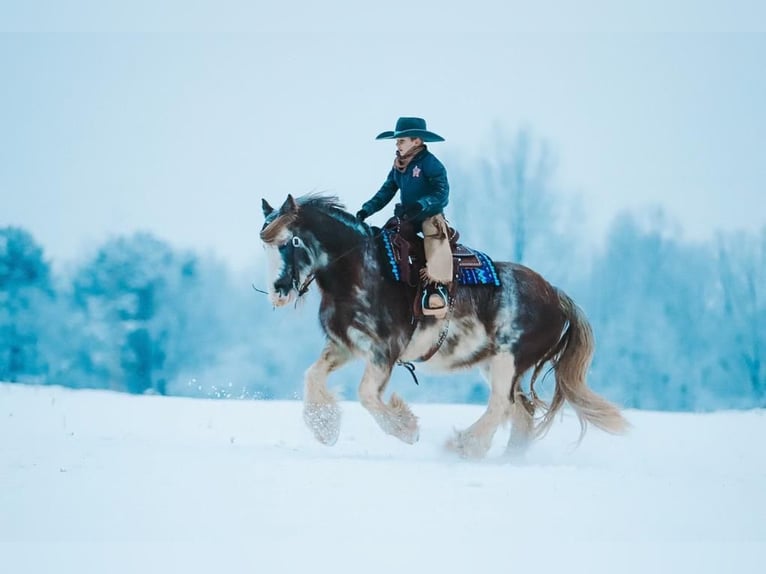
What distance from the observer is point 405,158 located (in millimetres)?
7566

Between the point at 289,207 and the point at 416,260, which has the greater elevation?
the point at 289,207

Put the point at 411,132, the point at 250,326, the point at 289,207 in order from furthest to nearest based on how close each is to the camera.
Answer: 1. the point at 250,326
2. the point at 411,132
3. the point at 289,207

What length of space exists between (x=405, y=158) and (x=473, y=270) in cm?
123

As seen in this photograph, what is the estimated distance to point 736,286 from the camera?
2053 cm

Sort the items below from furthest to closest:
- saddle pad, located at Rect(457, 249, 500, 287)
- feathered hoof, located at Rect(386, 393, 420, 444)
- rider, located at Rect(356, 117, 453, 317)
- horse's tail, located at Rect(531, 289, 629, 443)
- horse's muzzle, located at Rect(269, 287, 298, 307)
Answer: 1. horse's tail, located at Rect(531, 289, 629, 443)
2. saddle pad, located at Rect(457, 249, 500, 287)
3. rider, located at Rect(356, 117, 453, 317)
4. feathered hoof, located at Rect(386, 393, 420, 444)
5. horse's muzzle, located at Rect(269, 287, 298, 307)

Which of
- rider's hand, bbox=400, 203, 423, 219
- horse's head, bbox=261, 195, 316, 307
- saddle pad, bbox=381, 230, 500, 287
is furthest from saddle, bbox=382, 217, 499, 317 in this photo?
horse's head, bbox=261, 195, 316, 307

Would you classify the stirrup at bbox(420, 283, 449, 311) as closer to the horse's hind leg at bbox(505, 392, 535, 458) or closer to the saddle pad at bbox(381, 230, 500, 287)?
the saddle pad at bbox(381, 230, 500, 287)

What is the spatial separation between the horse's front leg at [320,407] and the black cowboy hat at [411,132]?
1967mm

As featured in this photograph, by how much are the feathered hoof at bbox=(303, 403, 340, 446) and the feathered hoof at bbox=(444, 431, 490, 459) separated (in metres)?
1.21

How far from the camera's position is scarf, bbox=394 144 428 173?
7.54 m

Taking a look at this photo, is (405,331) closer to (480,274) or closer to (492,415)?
(480,274)

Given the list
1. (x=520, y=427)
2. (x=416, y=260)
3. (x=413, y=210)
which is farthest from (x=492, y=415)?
(x=413, y=210)

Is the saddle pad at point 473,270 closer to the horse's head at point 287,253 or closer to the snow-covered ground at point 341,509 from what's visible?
the horse's head at point 287,253

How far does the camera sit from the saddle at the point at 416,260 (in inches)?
290
